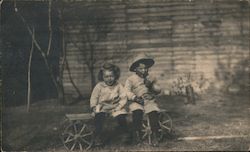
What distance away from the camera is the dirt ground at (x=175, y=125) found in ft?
19.5

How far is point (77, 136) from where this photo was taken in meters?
5.90

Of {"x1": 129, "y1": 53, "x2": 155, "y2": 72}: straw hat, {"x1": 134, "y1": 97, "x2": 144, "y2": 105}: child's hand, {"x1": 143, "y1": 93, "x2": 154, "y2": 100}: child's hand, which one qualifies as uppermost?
{"x1": 129, "y1": 53, "x2": 155, "y2": 72}: straw hat

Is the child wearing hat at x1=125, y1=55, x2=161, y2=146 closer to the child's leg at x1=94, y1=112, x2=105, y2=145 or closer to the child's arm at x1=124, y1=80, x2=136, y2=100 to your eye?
the child's arm at x1=124, y1=80, x2=136, y2=100

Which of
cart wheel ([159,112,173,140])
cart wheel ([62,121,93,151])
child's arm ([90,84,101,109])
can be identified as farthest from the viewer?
cart wheel ([159,112,173,140])

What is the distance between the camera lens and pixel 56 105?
682cm

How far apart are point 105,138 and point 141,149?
23.2 inches

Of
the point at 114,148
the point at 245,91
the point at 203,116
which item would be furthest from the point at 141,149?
the point at 245,91

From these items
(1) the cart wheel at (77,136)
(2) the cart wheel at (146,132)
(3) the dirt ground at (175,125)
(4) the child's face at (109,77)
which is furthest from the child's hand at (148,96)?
(1) the cart wheel at (77,136)

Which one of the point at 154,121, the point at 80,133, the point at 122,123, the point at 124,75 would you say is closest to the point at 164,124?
the point at 154,121

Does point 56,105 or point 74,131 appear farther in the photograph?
point 56,105

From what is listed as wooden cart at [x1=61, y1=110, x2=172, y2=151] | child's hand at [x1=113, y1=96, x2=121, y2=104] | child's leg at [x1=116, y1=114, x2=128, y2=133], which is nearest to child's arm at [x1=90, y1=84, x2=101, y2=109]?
wooden cart at [x1=61, y1=110, x2=172, y2=151]

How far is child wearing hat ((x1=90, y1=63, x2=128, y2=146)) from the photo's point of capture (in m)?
5.98

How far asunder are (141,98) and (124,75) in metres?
1.30

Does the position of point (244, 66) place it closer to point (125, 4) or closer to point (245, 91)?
point (245, 91)
